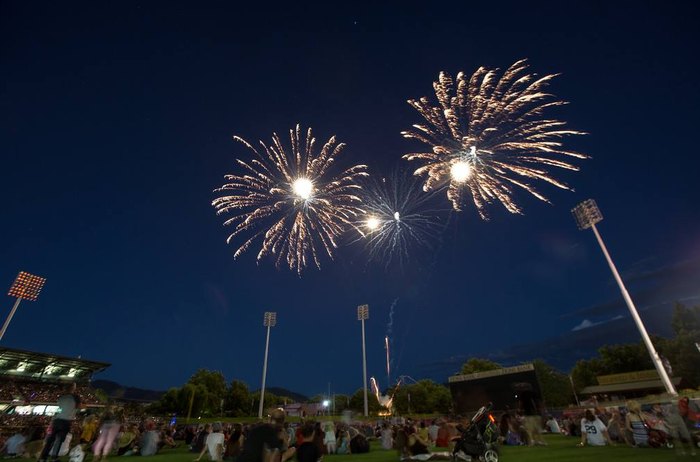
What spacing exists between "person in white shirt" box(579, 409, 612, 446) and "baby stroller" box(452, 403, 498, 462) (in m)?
7.87

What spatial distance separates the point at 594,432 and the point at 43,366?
74.1m

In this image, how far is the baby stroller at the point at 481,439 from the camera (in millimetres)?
10438

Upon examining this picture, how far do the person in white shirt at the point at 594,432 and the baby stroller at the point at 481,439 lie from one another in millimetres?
7865

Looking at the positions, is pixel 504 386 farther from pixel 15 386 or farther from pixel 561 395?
pixel 15 386

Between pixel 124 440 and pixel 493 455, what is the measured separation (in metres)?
17.8

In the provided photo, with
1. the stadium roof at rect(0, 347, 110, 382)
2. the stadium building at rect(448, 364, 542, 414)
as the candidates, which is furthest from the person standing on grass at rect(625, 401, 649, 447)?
the stadium roof at rect(0, 347, 110, 382)

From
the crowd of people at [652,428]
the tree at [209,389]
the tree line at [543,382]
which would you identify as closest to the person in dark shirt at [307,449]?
the crowd of people at [652,428]

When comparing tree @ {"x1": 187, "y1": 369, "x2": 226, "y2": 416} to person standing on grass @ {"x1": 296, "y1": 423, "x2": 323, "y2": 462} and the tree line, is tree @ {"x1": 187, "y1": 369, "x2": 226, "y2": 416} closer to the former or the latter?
the tree line

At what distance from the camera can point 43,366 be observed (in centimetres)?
5594

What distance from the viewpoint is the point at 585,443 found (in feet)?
50.8

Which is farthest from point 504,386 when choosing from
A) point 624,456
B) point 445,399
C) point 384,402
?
point 445,399

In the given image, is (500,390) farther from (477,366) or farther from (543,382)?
(543,382)

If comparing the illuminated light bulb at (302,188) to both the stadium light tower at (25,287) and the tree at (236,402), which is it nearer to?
the stadium light tower at (25,287)

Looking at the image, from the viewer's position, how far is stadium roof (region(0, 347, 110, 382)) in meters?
50.0
